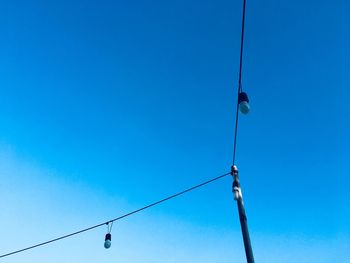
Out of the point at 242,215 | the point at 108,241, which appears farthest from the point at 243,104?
the point at 108,241

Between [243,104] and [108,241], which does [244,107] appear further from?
[108,241]

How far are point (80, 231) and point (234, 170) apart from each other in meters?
5.90

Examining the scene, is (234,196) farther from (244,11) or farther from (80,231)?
(80,231)

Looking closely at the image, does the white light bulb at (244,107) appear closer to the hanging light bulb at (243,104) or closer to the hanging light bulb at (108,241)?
the hanging light bulb at (243,104)

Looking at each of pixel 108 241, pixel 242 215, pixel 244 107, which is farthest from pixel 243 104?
pixel 108 241

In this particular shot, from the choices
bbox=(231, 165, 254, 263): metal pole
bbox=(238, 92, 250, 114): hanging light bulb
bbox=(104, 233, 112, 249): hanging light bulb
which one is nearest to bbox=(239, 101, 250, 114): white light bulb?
bbox=(238, 92, 250, 114): hanging light bulb

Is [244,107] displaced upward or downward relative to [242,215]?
upward

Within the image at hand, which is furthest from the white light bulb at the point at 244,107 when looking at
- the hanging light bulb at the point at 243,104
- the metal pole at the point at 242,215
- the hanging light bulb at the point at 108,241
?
the hanging light bulb at the point at 108,241

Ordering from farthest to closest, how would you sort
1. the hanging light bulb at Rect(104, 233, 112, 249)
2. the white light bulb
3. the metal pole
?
1. the hanging light bulb at Rect(104, 233, 112, 249)
2. the white light bulb
3. the metal pole

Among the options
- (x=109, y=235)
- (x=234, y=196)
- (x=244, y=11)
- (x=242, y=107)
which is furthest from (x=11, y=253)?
(x=244, y=11)

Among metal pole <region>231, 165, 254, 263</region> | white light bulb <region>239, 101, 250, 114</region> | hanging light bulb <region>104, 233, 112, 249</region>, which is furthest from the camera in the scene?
hanging light bulb <region>104, 233, 112, 249</region>

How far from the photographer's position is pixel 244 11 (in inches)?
183

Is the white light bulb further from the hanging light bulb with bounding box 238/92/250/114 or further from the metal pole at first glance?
the metal pole

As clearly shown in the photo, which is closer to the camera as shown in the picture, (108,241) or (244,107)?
(244,107)
